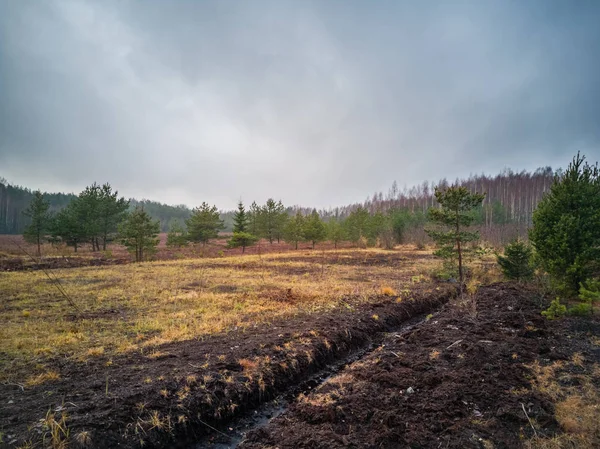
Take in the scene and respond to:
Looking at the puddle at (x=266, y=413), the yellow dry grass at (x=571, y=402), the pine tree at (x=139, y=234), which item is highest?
the pine tree at (x=139, y=234)

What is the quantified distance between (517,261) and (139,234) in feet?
91.1

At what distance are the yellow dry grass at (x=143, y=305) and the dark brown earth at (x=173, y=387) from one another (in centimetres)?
80

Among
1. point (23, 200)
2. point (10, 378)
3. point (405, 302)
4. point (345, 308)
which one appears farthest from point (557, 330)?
point (23, 200)

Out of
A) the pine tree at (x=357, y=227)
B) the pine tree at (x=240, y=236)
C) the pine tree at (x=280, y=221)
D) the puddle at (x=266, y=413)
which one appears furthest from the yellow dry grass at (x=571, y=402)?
the pine tree at (x=280, y=221)

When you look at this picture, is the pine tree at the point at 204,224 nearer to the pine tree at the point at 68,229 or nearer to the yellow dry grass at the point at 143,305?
the pine tree at the point at 68,229

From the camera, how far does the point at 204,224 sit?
35.7 metres

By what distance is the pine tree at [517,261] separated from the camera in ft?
43.5

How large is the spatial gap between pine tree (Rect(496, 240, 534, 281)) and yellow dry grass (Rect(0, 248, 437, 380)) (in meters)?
4.67

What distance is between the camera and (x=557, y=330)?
7.46 meters

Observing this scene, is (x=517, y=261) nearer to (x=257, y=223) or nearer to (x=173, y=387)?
(x=173, y=387)

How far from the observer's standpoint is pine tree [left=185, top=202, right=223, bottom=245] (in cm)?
3556

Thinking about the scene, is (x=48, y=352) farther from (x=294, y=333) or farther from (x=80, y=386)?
(x=294, y=333)

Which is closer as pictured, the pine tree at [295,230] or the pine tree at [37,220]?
the pine tree at [37,220]

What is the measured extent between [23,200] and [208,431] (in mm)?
121592
